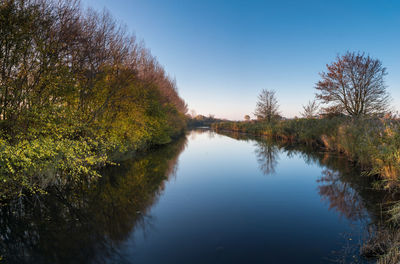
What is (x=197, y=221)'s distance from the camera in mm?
5328

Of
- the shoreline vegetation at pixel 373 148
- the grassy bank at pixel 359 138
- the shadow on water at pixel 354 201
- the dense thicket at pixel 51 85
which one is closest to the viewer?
the shoreline vegetation at pixel 373 148

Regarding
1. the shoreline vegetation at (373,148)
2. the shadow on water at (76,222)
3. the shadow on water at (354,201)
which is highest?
the shoreline vegetation at (373,148)

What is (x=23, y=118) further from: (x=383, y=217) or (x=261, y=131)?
(x=261, y=131)

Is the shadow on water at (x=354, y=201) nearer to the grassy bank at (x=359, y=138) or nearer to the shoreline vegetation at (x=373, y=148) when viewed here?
the shoreline vegetation at (x=373, y=148)

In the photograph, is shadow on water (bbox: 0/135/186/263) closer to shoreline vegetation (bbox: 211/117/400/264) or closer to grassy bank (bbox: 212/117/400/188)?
shoreline vegetation (bbox: 211/117/400/264)

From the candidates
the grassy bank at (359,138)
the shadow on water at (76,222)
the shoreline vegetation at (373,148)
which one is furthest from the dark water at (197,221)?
the grassy bank at (359,138)

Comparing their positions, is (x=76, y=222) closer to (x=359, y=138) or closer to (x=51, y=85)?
(x=51, y=85)

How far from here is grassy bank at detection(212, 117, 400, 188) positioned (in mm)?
6543

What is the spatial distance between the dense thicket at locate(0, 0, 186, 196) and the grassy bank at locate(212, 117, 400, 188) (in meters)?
9.63

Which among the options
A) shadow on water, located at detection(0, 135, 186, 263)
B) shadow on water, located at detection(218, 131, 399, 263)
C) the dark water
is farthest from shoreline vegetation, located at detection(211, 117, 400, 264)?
shadow on water, located at detection(0, 135, 186, 263)

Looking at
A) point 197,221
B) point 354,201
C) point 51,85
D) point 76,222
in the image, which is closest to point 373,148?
point 354,201

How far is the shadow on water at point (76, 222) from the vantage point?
3.92 meters

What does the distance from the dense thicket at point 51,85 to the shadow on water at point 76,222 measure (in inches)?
32.1

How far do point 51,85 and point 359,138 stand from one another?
45.7 feet
